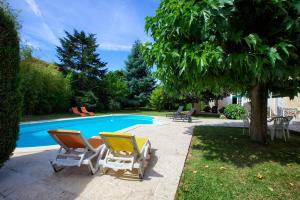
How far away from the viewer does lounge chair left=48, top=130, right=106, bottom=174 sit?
436cm

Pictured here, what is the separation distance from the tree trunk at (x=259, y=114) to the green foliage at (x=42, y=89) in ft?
59.4

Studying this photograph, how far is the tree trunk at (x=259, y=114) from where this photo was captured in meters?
7.33

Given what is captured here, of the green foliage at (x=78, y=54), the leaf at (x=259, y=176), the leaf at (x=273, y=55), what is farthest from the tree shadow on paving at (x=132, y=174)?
the green foliage at (x=78, y=54)

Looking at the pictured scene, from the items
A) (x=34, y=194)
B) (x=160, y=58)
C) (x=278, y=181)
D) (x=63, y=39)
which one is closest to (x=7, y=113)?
(x=34, y=194)

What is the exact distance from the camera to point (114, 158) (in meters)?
4.57

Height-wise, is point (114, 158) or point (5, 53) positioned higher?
point (5, 53)

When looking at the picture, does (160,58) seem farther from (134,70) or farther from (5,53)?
(134,70)

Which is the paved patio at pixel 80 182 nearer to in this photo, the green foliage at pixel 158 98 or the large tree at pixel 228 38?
the large tree at pixel 228 38

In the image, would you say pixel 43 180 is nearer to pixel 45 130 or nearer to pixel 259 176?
pixel 259 176

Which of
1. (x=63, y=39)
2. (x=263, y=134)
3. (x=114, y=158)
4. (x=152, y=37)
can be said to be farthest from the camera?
(x=63, y=39)

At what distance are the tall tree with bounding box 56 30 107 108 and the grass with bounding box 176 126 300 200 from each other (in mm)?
23556

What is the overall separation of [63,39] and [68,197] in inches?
→ 1157

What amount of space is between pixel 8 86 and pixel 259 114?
326 inches

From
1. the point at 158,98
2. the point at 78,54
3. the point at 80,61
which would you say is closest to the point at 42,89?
the point at 80,61
